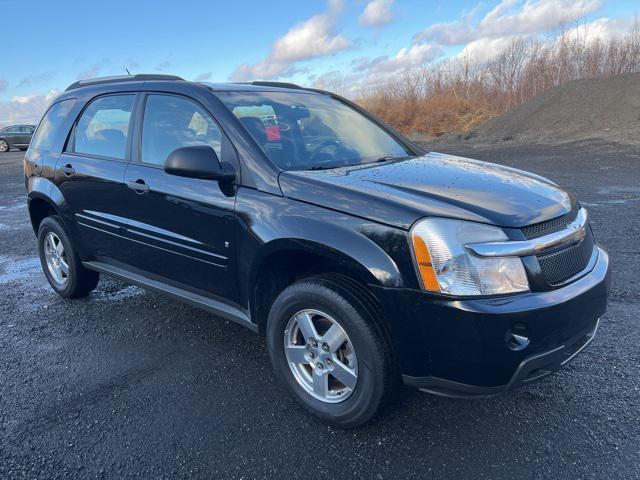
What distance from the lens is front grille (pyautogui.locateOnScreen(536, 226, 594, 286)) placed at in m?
2.40

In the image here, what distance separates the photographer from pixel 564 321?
7.72 feet

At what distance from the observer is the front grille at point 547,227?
243 cm

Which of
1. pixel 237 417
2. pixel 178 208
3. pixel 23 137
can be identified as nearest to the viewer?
pixel 237 417

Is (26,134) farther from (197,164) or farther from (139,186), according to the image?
(197,164)

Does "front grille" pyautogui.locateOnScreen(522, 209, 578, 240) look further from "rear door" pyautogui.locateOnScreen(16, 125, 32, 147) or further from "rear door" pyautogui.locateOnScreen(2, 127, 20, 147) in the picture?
"rear door" pyautogui.locateOnScreen(2, 127, 20, 147)

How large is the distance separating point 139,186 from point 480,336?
8.20 ft

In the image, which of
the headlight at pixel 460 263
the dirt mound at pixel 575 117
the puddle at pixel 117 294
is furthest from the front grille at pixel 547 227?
the dirt mound at pixel 575 117

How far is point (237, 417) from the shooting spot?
286 centimetres

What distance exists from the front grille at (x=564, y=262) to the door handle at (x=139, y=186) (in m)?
2.53

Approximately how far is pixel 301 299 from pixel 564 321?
127cm

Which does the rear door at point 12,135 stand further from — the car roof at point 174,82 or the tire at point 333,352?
the tire at point 333,352

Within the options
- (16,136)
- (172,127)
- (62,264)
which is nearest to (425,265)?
(172,127)

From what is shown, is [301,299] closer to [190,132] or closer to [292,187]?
[292,187]


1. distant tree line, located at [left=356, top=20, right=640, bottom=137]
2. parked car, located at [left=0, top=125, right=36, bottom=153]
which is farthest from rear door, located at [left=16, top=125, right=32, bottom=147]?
distant tree line, located at [left=356, top=20, right=640, bottom=137]
